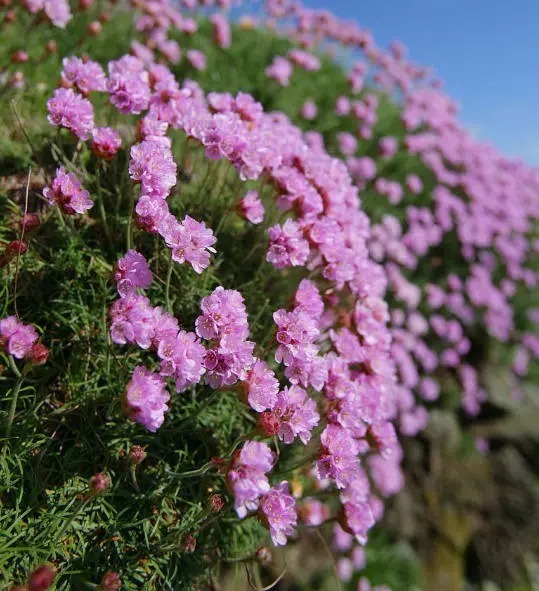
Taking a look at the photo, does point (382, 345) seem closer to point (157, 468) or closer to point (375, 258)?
point (157, 468)

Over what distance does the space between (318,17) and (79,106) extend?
18.8 feet

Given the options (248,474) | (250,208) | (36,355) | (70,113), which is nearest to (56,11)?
(70,113)

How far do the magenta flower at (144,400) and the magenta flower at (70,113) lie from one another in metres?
1.01

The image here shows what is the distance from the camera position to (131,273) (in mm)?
1826

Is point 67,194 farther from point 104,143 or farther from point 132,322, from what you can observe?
point 132,322

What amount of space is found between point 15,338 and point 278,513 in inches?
39.9

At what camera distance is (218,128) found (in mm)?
2223

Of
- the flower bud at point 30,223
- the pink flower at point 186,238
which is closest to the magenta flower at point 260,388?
the pink flower at point 186,238

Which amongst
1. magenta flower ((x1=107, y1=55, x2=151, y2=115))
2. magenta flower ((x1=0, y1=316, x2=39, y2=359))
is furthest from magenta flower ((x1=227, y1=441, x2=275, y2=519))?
magenta flower ((x1=107, y1=55, x2=151, y2=115))

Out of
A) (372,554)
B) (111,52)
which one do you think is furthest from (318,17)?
(372,554)

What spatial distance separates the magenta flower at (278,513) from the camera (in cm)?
176

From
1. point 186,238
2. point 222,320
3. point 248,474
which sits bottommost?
point 248,474

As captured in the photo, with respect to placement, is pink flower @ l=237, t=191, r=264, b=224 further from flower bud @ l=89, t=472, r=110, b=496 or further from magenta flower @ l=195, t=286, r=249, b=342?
flower bud @ l=89, t=472, r=110, b=496

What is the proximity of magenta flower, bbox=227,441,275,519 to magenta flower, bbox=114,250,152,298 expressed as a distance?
0.64 m
